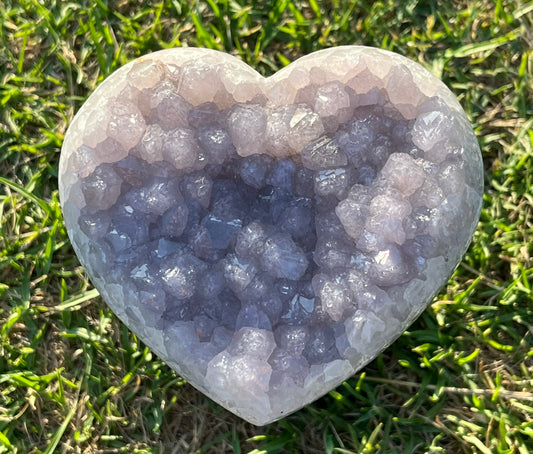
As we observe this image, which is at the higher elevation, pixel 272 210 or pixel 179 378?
pixel 272 210

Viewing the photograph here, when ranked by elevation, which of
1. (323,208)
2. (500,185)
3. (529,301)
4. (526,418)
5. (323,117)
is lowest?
(526,418)

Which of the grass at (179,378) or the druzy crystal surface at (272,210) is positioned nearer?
the druzy crystal surface at (272,210)

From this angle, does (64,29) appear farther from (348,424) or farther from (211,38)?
(348,424)

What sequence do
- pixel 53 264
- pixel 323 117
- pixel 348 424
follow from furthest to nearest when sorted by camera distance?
pixel 53 264
pixel 348 424
pixel 323 117

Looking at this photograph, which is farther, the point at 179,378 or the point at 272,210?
the point at 179,378

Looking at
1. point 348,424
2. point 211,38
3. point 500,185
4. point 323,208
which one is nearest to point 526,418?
point 348,424
